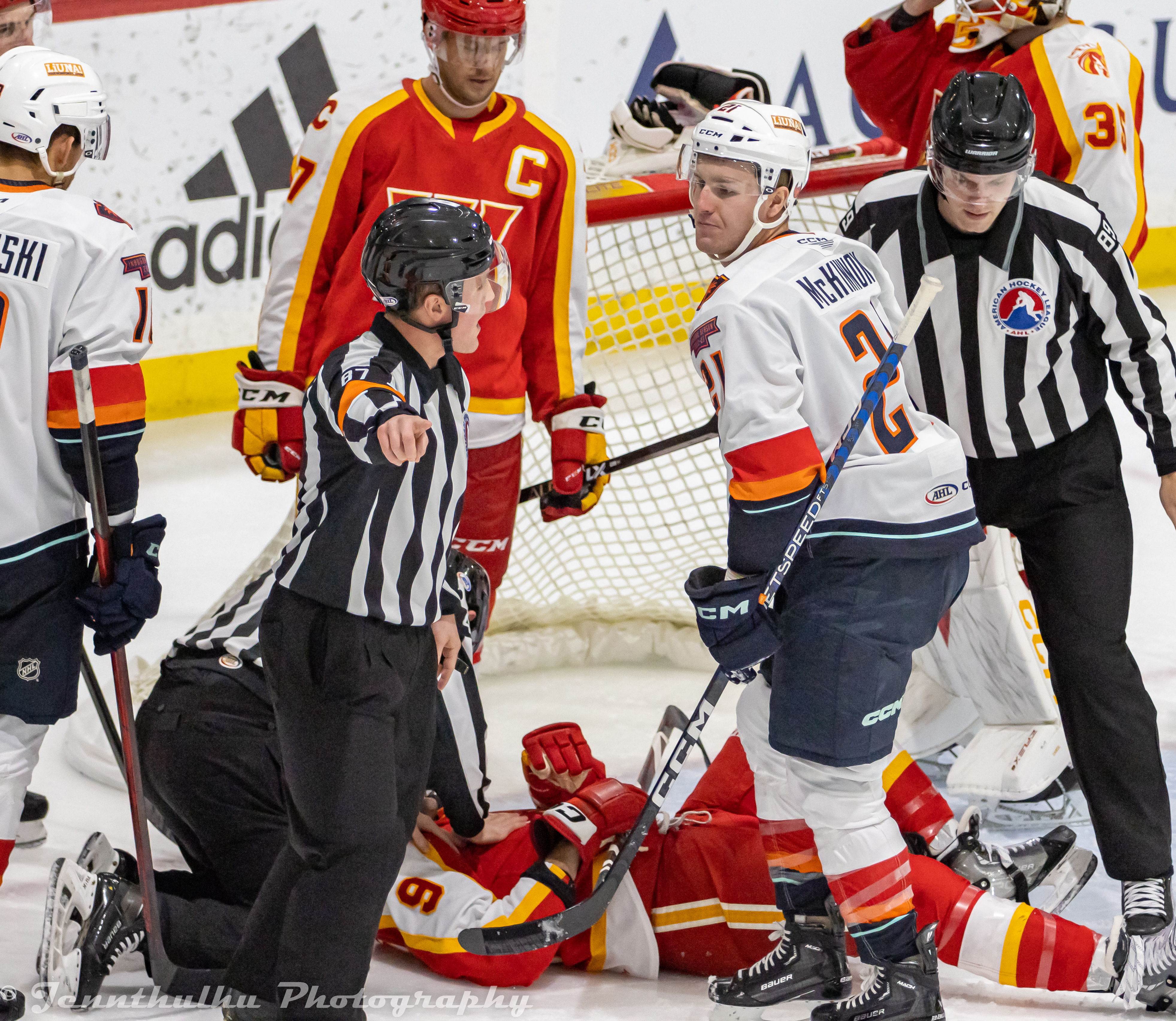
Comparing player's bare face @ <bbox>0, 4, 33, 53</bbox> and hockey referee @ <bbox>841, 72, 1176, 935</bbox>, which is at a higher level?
player's bare face @ <bbox>0, 4, 33, 53</bbox>

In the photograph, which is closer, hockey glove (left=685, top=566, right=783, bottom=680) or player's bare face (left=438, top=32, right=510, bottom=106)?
hockey glove (left=685, top=566, right=783, bottom=680)

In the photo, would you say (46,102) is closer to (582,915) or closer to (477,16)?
(477,16)

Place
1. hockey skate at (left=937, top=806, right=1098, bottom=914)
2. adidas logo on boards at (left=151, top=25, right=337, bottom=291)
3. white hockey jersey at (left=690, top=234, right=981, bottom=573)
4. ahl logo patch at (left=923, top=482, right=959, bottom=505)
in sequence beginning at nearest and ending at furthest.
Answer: white hockey jersey at (left=690, top=234, right=981, bottom=573)
ahl logo patch at (left=923, top=482, right=959, bottom=505)
hockey skate at (left=937, top=806, right=1098, bottom=914)
adidas logo on boards at (left=151, top=25, right=337, bottom=291)

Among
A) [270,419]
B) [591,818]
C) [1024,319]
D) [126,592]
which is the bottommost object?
[591,818]

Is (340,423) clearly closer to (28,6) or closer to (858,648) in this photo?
(858,648)

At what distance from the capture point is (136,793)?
2.40m

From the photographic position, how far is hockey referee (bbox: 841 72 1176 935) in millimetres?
2475

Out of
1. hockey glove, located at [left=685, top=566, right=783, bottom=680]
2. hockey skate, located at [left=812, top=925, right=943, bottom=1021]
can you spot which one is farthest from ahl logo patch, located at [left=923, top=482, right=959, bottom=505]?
hockey skate, located at [left=812, top=925, right=943, bottom=1021]

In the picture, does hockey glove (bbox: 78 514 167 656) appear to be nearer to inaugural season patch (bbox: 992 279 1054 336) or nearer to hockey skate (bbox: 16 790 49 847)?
hockey skate (bbox: 16 790 49 847)

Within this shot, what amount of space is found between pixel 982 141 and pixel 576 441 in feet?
3.09

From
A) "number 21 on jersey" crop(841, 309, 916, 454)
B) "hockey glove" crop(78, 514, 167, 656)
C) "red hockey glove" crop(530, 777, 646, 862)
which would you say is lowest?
"red hockey glove" crop(530, 777, 646, 862)

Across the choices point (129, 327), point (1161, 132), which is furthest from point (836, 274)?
point (1161, 132)

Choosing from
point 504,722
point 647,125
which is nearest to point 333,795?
point 504,722

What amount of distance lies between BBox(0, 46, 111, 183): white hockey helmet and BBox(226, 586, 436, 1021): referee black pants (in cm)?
74
